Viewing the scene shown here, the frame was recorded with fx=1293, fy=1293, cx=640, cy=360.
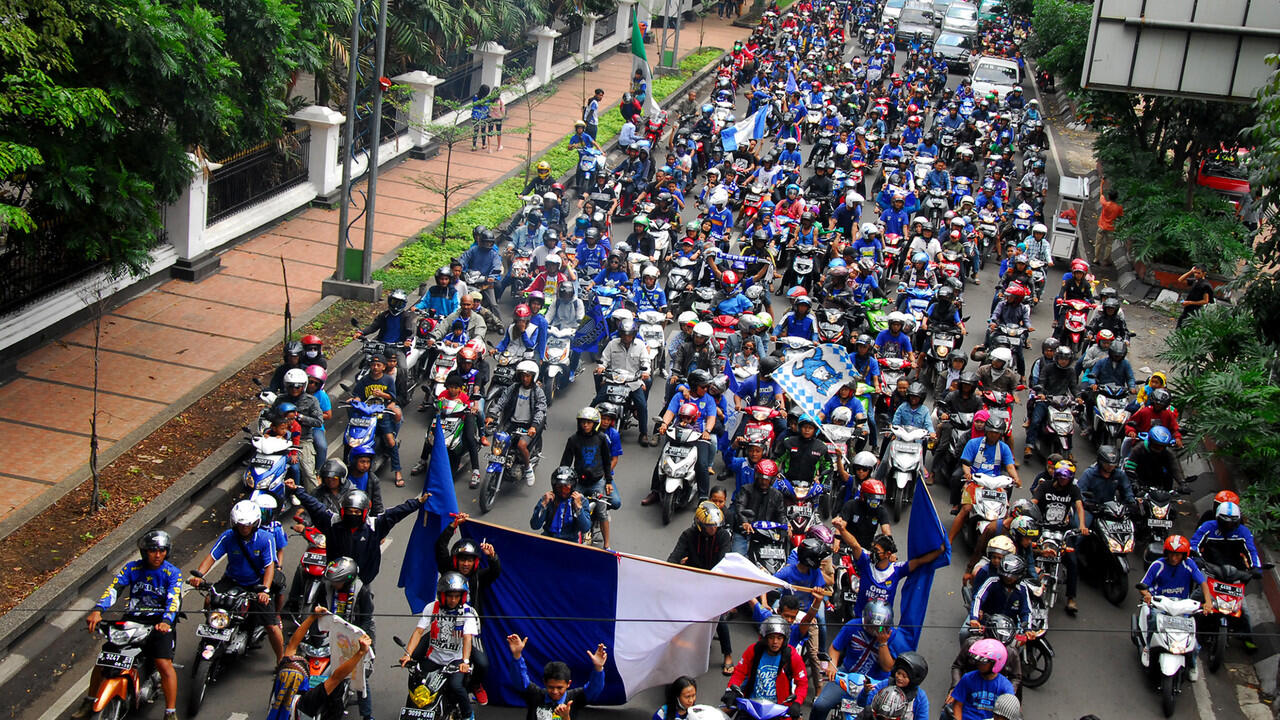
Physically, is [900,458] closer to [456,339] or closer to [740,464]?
[740,464]

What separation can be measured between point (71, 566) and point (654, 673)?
5253 mm

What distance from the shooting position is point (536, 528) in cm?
1168

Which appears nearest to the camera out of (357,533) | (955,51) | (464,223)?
(357,533)

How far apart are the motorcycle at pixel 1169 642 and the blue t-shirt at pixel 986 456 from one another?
2527 millimetres

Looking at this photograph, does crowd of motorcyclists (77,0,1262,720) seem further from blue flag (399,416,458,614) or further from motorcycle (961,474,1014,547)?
blue flag (399,416,458,614)

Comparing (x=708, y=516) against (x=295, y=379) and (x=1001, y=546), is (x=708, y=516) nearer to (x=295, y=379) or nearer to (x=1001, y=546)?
(x=1001, y=546)

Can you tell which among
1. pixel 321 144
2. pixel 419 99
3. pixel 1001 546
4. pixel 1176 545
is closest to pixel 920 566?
pixel 1001 546

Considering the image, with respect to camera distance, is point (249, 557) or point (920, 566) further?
point (920, 566)

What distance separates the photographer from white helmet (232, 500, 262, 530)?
10.1 metres

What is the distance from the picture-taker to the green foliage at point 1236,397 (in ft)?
46.0

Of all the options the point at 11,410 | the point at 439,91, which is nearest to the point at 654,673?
the point at 11,410

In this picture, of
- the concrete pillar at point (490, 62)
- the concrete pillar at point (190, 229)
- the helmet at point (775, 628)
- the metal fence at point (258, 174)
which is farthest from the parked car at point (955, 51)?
the helmet at point (775, 628)

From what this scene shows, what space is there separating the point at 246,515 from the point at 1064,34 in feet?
85.3

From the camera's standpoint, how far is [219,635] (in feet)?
32.3
